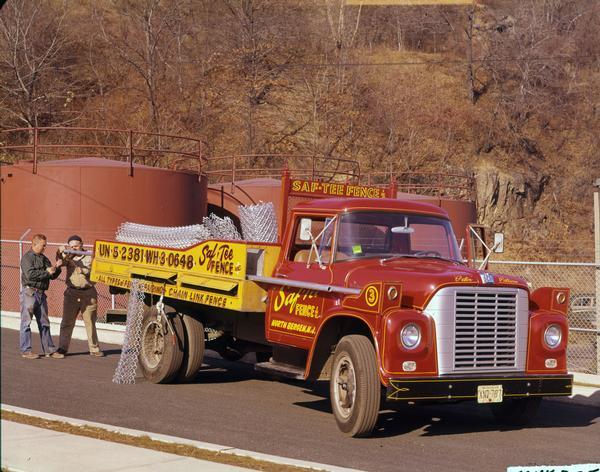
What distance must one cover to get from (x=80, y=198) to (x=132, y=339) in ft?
35.7

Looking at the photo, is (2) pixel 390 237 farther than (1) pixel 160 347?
No

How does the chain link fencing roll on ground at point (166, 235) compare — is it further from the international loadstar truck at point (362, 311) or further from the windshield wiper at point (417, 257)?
the windshield wiper at point (417, 257)

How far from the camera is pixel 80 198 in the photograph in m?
23.0

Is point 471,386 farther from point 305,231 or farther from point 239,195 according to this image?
point 239,195

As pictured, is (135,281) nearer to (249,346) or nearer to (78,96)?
(249,346)

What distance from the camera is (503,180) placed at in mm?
52656

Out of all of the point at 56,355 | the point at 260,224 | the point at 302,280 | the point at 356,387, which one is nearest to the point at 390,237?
the point at 302,280

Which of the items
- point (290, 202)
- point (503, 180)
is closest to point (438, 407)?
point (290, 202)

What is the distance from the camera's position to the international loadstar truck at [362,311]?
926 centimetres

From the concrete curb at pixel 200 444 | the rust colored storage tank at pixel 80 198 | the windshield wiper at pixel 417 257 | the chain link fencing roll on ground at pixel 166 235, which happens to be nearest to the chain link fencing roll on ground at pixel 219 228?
the chain link fencing roll on ground at pixel 166 235

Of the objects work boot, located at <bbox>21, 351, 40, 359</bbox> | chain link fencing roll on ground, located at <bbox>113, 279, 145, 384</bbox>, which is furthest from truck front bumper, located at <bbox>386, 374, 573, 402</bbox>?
work boot, located at <bbox>21, 351, 40, 359</bbox>

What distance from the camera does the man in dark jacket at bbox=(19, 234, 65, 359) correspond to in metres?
14.1

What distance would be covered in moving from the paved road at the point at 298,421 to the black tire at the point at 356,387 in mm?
185

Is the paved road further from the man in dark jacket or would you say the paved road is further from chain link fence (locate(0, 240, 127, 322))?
chain link fence (locate(0, 240, 127, 322))
